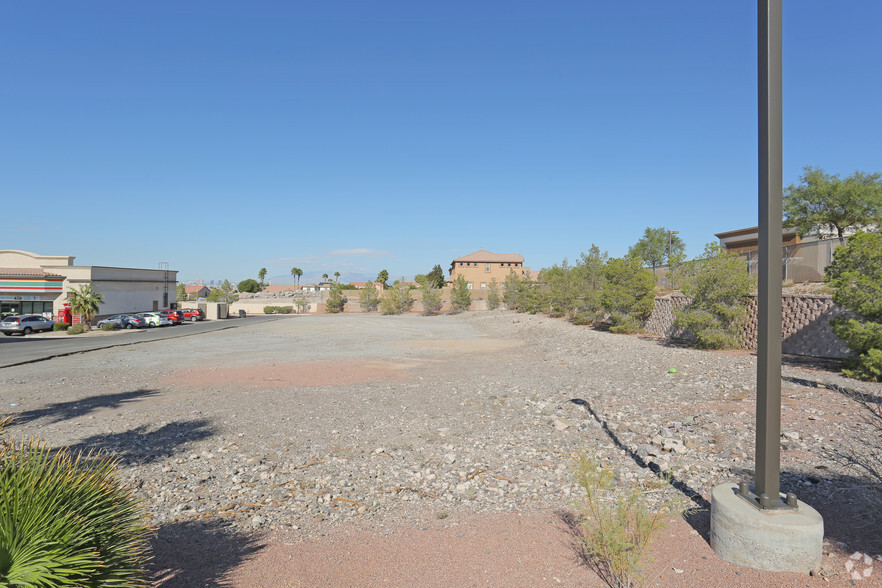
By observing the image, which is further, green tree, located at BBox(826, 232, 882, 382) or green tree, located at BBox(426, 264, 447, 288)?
green tree, located at BBox(426, 264, 447, 288)

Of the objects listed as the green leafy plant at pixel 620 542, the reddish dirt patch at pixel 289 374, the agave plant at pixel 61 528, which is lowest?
the reddish dirt patch at pixel 289 374

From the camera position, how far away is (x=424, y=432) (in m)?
8.60

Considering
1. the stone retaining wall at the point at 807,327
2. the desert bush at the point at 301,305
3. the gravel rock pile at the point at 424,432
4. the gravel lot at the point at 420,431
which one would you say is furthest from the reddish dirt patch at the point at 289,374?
the desert bush at the point at 301,305

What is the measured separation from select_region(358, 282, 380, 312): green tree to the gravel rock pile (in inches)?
2105

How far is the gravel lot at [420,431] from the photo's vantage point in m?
5.59

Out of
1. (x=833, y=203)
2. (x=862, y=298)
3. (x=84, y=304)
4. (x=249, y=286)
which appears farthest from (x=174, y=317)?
(x=249, y=286)

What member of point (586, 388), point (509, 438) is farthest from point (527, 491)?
point (586, 388)

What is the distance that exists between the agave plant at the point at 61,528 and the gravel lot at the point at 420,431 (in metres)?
2.40

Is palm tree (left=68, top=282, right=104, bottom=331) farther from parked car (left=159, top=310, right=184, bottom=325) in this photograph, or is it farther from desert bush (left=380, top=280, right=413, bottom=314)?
desert bush (left=380, top=280, right=413, bottom=314)

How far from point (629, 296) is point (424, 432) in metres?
21.2

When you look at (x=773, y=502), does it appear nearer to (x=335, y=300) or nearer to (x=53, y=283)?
(x=53, y=283)

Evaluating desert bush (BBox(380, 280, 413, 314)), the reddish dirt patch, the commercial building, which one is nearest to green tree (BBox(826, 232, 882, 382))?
the reddish dirt patch

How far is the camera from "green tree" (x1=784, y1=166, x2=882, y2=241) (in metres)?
32.4

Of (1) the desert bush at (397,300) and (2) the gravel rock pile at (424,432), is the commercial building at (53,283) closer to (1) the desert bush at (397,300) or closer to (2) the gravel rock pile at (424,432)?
(1) the desert bush at (397,300)
